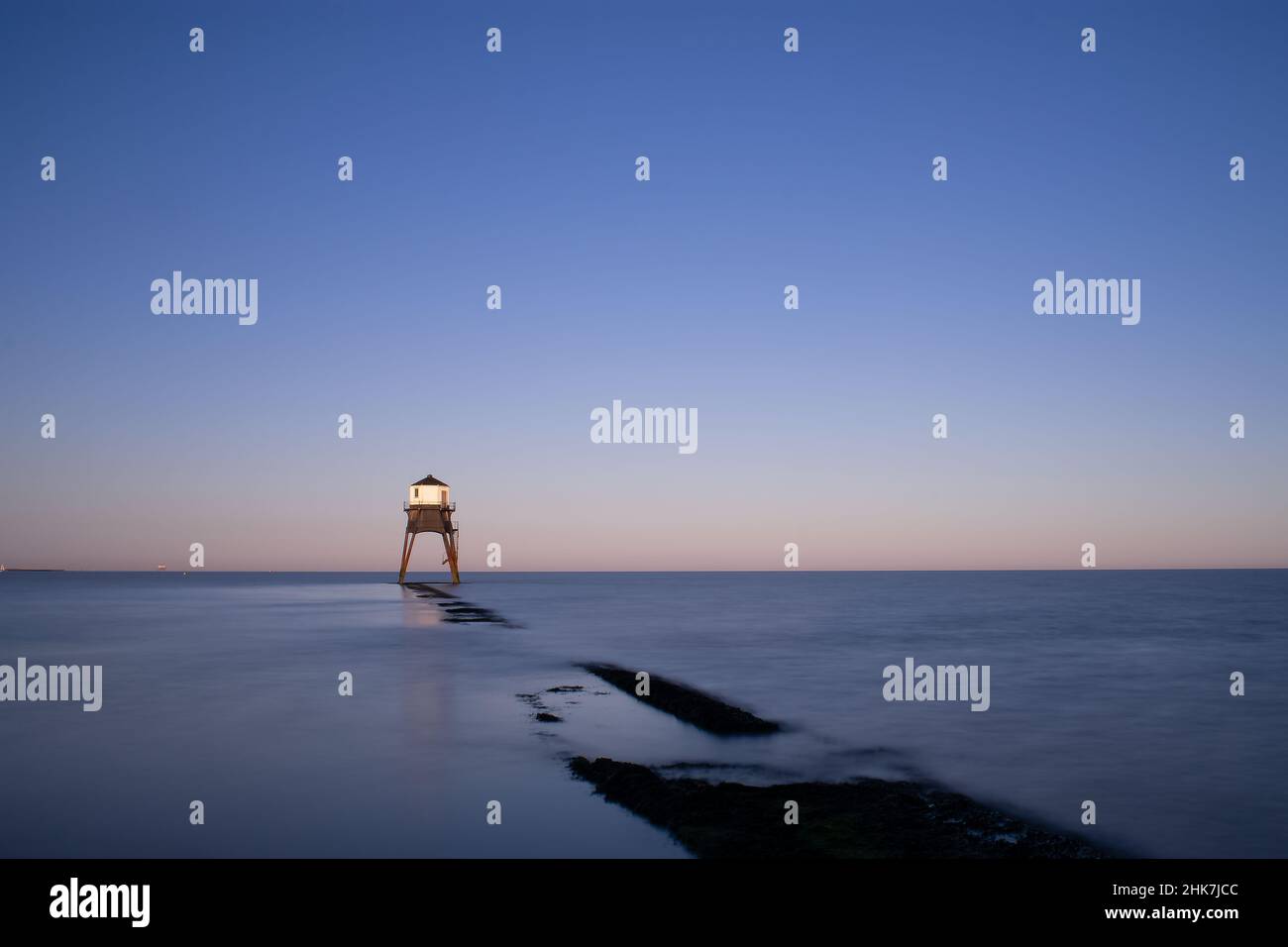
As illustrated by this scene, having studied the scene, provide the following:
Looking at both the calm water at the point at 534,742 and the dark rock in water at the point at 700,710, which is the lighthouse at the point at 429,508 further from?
the dark rock in water at the point at 700,710

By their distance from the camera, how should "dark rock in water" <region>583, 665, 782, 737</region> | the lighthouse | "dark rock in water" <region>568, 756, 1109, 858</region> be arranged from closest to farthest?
Answer: "dark rock in water" <region>568, 756, 1109, 858</region>
"dark rock in water" <region>583, 665, 782, 737</region>
the lighthouse

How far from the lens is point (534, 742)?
1474 cm

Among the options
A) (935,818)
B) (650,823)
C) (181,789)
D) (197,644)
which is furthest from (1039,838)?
(197,644)

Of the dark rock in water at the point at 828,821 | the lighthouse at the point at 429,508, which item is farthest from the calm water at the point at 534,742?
the lighthouse at the point at 429,508

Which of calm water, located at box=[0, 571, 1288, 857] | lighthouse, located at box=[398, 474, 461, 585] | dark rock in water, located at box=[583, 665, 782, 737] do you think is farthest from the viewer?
lighthouse, located at box=[398, 474, 461, 585]

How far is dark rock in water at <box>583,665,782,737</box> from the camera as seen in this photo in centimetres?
1585

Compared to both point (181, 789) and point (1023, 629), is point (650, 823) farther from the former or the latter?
point (1023, 629)

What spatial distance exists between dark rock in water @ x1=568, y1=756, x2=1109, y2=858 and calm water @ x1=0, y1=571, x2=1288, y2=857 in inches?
17.5

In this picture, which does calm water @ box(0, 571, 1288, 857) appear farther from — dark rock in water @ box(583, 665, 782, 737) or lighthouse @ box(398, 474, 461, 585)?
lighthouse @ box(398, 474, 461, 585)

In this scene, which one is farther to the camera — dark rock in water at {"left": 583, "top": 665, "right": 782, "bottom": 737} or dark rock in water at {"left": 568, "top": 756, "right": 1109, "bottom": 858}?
dark rock in water at {"left": 583, "top": 665, "right": 782, "bottom": 737}

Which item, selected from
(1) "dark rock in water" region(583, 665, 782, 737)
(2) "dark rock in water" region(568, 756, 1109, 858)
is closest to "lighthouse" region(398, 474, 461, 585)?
(1) "dark rock in water" region(583, 665, 782, 737)

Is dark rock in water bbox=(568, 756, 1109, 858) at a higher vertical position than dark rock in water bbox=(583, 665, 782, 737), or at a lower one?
higher

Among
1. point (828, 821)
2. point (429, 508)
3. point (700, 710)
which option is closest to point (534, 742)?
point (700, 710)

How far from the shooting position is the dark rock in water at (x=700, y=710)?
15846 mm
